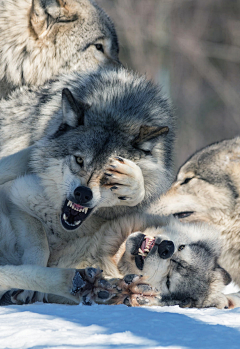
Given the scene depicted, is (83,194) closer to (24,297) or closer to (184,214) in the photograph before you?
(24,297)

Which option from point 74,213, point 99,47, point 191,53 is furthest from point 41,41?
point 191,53

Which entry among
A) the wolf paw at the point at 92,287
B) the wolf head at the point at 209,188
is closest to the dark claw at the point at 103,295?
the wolf paw at the point at 92,287

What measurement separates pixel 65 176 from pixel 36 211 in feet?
1.35

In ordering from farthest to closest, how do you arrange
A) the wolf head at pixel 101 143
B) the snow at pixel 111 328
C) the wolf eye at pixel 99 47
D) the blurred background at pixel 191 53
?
the blurred background at pixel 191 53
the wolf eye at pixel 99 47
the wolf head at pixel 101 143
the snow at pixel 111 328

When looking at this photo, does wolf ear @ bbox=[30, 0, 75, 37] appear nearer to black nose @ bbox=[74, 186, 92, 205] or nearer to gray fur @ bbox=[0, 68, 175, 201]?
gray fur @ bbox=[0, 68, 175, 201]

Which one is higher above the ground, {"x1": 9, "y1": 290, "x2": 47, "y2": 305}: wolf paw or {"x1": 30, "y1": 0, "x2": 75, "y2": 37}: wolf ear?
{"x1": 30, "y1": 0, "x2": 75, "y2": 37}: wolf ear

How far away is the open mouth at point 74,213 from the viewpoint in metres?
2.66

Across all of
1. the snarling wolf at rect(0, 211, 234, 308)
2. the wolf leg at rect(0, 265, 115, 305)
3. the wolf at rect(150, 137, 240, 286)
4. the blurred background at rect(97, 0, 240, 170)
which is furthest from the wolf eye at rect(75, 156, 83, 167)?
the blurred background at rect(97, 0, 240, 170)

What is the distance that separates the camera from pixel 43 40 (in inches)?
163

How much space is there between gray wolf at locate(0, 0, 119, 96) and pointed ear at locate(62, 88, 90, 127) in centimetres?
143

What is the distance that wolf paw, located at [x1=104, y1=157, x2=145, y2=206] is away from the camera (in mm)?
2555

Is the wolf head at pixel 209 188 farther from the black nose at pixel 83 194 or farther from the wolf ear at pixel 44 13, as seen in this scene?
the wolf ear at pixel 44 13

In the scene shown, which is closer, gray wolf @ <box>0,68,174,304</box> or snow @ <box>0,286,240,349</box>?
snow @ <box>0,286,240,349</box>

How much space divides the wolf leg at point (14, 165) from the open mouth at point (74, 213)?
0.58 metres
